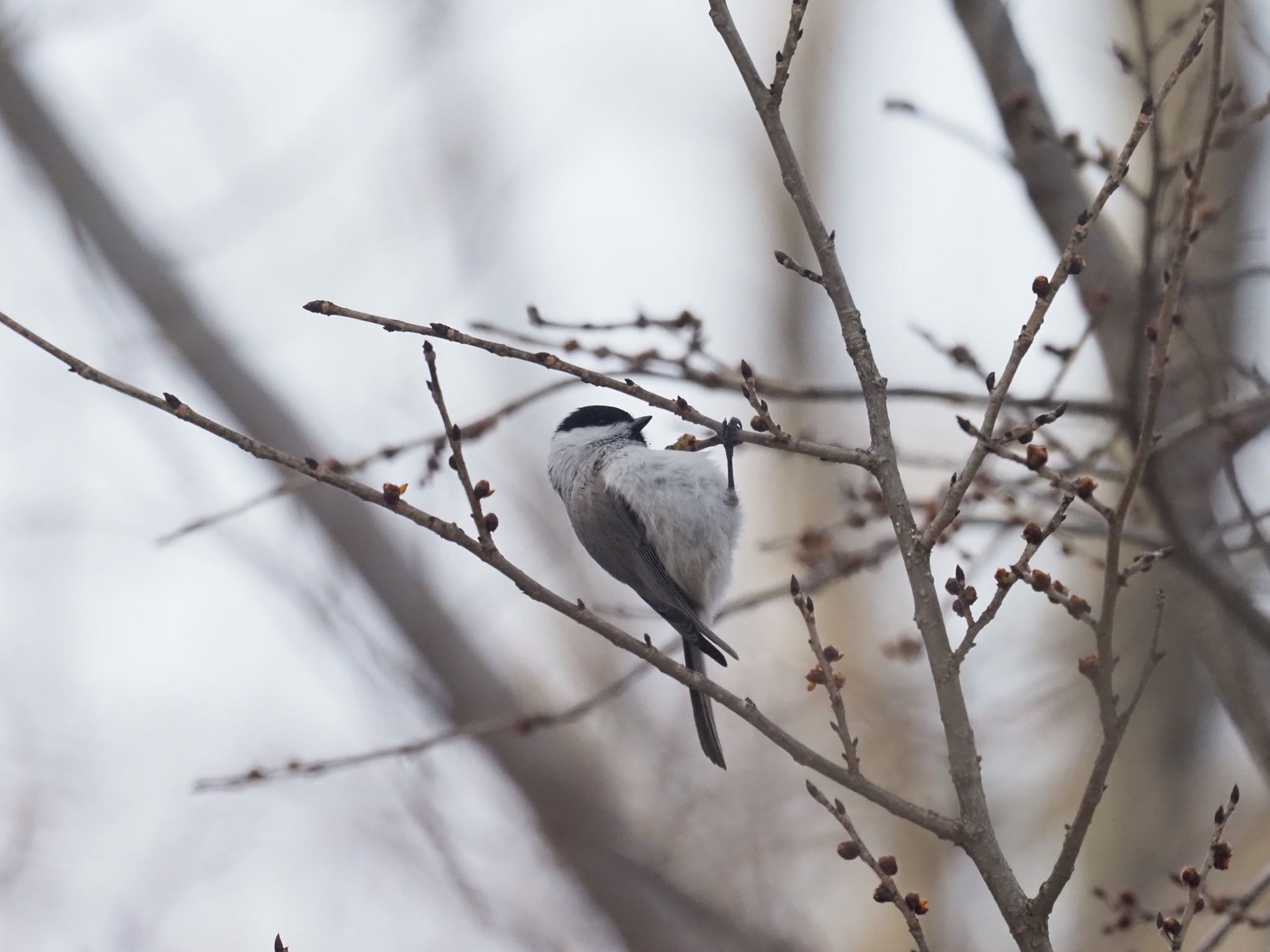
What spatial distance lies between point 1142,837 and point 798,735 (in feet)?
6.11

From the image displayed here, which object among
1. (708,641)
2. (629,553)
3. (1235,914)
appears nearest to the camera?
(1235,914)

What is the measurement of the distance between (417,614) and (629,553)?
7.39 feet

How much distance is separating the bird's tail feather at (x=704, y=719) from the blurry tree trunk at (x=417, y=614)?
2.00 metres

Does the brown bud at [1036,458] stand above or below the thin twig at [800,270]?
below

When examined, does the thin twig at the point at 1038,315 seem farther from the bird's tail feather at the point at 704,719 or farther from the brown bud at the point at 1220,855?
the bird's tail feather at the point at 704,719

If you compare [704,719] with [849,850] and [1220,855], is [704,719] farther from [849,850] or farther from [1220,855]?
[1220,855]

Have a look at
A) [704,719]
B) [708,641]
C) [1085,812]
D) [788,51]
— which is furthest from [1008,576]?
[708,641]

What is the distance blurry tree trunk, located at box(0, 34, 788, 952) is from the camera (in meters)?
4.91

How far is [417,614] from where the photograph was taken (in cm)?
538

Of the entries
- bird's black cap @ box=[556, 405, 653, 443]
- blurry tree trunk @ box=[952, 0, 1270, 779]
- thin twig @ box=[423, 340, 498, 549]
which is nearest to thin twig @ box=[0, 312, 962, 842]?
thin twig @ box=[423, 340, 498, 549]

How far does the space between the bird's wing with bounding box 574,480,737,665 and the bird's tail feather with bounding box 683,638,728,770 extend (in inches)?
1.4

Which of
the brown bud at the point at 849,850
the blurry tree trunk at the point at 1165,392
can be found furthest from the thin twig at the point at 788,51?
the blurry tree trunk at the point at 1165,392

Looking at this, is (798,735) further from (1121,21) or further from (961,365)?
(1121,21)

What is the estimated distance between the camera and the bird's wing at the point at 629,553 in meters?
3.27
